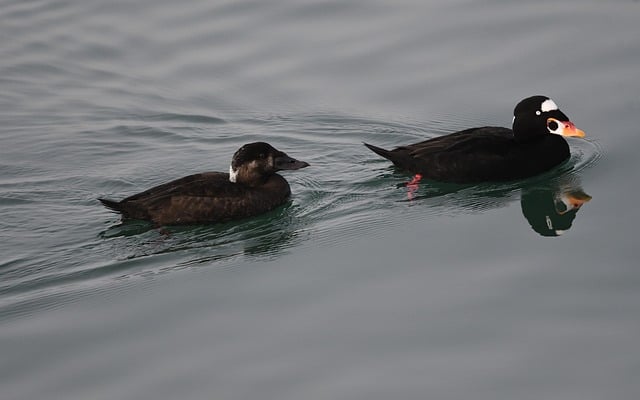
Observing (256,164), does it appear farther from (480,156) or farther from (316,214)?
(480,156)

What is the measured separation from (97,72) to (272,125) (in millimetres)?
3342

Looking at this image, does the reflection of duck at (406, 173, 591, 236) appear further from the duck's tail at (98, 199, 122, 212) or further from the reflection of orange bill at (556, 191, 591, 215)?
the duck's tail at (98, 199, 122, 212)

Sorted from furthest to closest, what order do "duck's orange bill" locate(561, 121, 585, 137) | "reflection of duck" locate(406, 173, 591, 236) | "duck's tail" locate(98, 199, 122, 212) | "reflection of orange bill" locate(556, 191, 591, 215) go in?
"duck's orange bill" locate(561, 121, 585, 137) < "duck's tail" locate(98, 199, 122, 212) < "reflection of orange bill" locate(556, 191, 591, 215) < "reflection of duck" locate(406, 173, 591, 236)

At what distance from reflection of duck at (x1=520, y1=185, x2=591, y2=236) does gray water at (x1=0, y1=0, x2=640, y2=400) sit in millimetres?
41

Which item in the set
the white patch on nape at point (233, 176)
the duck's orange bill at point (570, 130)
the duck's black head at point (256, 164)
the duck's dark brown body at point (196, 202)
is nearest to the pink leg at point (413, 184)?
the duck's black head at point (256, 164)

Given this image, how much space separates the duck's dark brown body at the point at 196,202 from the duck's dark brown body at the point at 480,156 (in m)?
1.43

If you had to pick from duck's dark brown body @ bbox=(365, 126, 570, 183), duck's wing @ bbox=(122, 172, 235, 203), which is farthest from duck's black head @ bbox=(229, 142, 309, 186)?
duck's dark brown body @ bbox=(365, 126, 570, 183)

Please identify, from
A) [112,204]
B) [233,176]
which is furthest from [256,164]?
[112,204]

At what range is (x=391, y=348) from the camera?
781cm

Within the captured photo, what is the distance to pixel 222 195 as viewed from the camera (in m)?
11.0

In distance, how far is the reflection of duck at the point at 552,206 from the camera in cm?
1015

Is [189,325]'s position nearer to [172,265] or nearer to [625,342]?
[172,265]

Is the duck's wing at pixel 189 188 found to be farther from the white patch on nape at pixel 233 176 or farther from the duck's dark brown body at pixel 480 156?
the duck's dark brown body at pixel 480 156

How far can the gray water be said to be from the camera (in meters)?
7.68
